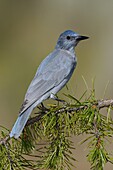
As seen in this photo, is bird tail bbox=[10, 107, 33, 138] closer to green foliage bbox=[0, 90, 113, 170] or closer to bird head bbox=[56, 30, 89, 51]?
green foliage bbox=[0, 90, 113, 170]

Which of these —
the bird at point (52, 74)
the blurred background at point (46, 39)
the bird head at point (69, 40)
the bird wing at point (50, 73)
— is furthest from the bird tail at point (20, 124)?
the blurred background at point (46, 39)

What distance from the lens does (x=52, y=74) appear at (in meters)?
4.54

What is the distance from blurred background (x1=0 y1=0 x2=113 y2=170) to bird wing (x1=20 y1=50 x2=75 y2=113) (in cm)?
501

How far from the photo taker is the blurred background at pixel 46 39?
10594 millimetres

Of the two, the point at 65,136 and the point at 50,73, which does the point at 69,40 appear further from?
the point at 65,136

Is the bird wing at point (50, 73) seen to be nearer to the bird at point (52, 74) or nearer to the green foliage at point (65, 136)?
the bird at point (52, 74)

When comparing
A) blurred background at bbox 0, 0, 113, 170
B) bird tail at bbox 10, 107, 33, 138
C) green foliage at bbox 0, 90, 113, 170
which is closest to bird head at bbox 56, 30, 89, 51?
bird tail at bbox 10, 107, 33, 138

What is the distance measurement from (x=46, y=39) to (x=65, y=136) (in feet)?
29.6

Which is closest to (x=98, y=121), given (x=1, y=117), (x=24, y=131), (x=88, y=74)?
(x=24, y=131)

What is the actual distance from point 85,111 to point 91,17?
1034cm

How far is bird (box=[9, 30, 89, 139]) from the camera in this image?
4030 mm

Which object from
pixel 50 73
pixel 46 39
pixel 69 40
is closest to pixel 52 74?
pixel 50 73

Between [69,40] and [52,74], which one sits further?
[69,40]

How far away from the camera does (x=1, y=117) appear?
877 cm
